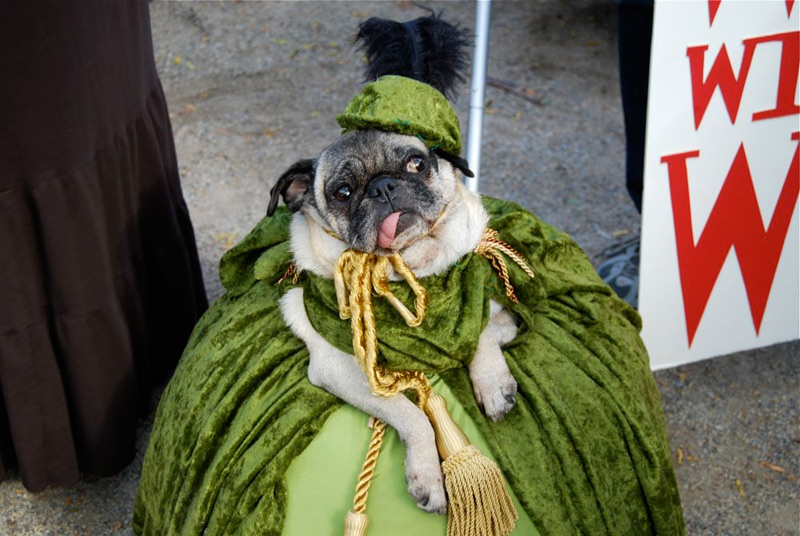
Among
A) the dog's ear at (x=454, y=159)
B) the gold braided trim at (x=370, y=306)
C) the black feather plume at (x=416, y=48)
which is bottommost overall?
the gold braided trim at (x=370, y=306)

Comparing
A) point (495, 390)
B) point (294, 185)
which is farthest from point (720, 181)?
point (294, 185)

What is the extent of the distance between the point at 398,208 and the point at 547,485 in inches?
30.5

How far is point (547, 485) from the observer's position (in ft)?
7.40

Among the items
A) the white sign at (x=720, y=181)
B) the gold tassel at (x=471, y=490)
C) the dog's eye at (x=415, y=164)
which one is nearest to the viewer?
the gold tassel at (x=471, y=490)

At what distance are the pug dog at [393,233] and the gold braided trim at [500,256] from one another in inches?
1.6

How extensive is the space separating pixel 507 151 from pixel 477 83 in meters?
2.28

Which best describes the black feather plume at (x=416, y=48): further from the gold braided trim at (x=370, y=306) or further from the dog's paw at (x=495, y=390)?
the dog's paw at (x=495, y=390)

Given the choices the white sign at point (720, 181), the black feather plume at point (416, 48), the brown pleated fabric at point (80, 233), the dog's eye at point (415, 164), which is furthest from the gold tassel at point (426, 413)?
the white sign at point (720, 181)

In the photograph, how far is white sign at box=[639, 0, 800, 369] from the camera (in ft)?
9.29

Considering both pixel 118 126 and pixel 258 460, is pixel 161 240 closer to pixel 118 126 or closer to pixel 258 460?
pixel 118 126

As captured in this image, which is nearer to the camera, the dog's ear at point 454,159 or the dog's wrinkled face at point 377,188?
the dog's wrinkled face at point 377,188

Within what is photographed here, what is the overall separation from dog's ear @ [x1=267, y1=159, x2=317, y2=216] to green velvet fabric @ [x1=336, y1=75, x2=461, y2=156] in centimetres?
16

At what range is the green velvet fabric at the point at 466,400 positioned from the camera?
7.41ft

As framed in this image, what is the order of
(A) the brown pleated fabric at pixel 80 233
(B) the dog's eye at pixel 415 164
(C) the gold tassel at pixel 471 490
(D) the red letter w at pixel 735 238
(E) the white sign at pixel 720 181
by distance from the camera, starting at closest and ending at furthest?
(C) the gold tassel at pixel 471 490 → (B) the dog's eye at pixel 415 164 → (A) the brown pleated fabric at pixel 80 233 → (E) the white sign at pixel 720 181 → (D) the red letter w at pixel 735 238
